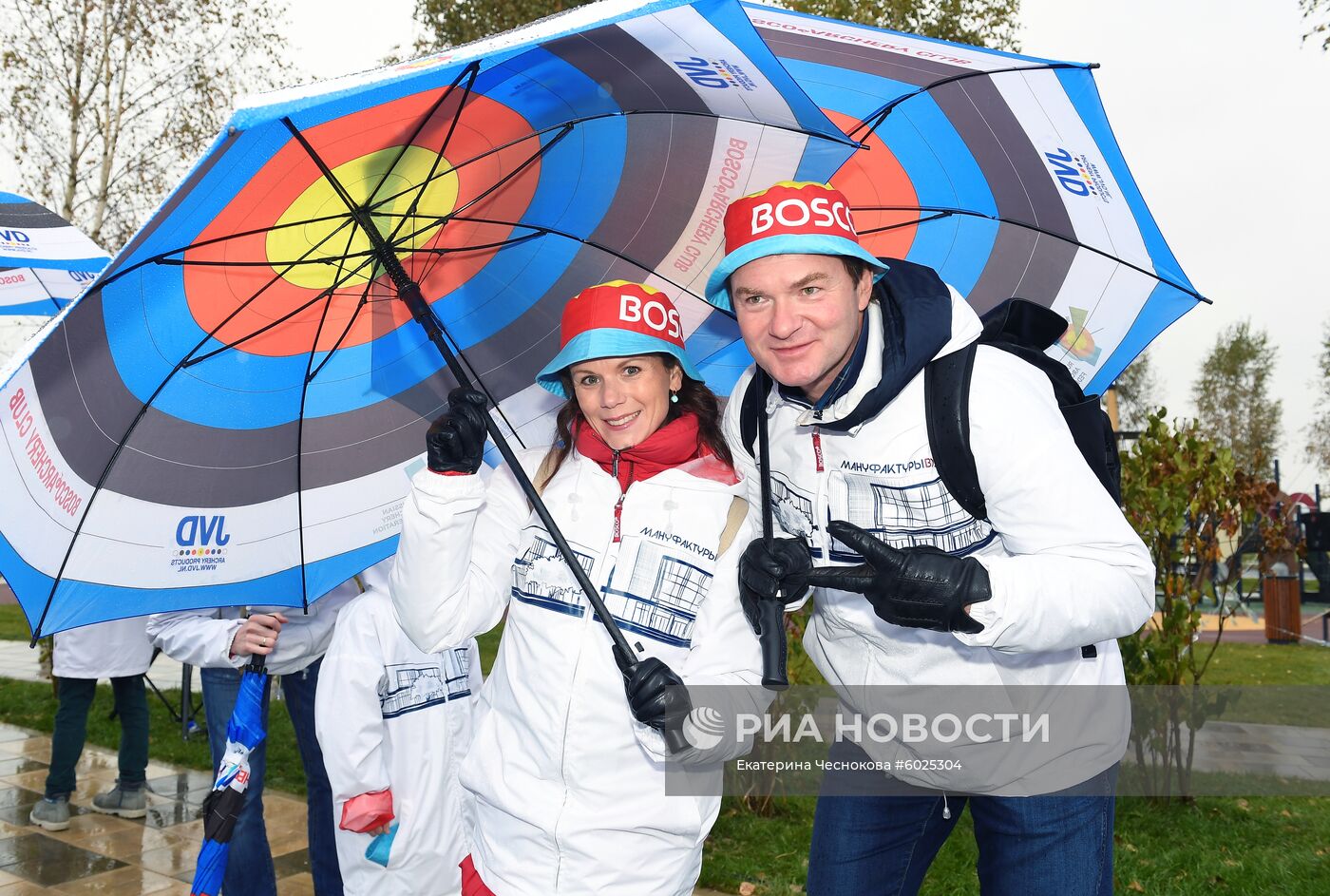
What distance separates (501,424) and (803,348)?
118 centimetres

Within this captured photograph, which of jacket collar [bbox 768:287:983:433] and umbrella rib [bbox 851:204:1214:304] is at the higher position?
umbrella rib [bbox 851:204:1214:304]

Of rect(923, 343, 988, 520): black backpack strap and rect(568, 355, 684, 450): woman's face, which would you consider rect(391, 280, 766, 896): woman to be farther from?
rect(923, 343, 988, 520): black backpack strap

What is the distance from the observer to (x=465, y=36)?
18.6 meters

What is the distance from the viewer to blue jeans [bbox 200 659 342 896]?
3975 mm

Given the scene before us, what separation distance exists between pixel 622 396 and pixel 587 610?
20.7 inches

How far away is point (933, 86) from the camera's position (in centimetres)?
277

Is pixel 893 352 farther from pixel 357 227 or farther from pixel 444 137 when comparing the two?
pixel 357 227

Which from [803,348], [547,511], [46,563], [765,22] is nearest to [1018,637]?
[803,348]

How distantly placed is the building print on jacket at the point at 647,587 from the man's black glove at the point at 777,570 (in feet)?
0.44

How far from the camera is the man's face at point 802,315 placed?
7.49ft

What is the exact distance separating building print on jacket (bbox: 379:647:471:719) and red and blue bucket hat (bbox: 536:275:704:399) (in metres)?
1.38

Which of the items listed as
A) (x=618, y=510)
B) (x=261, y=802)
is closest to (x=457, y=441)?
(x=618, y=510)

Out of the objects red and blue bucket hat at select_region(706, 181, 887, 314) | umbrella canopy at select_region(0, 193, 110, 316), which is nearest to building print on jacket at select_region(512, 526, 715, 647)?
→ red and blue bucket hat at select_region(706, 181, 887, 314)

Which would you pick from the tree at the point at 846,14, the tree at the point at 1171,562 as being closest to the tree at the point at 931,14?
the tree at the point at 846,14
